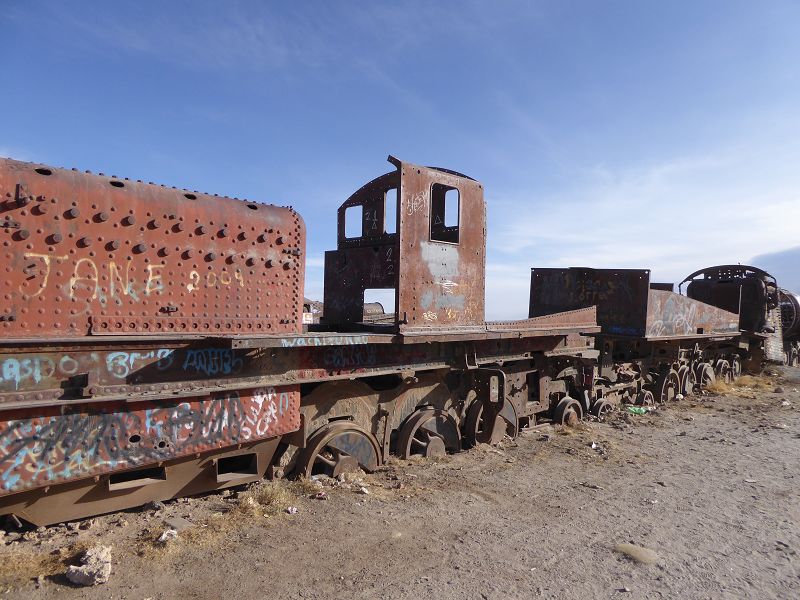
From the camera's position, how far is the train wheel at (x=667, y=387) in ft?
39.6

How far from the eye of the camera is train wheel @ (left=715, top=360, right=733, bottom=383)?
49.3ft

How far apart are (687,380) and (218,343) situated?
12.3m

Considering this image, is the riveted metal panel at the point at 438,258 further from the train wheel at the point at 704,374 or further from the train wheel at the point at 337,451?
the train wheel at the point at 704,374

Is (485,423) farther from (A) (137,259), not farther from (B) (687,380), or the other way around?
(B) (687,380)

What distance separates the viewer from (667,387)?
12.4m

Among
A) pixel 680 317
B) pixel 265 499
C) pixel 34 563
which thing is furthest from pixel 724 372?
pixel 34 563

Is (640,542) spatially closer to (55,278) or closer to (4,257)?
(55,278)

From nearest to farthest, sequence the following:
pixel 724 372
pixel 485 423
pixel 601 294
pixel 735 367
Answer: pixel 485 423 < pixel 601 294 < pixel 724 372 < pixel 735 367

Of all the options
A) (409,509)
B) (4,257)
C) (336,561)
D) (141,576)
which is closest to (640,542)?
(409,509)

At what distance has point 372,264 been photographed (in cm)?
678

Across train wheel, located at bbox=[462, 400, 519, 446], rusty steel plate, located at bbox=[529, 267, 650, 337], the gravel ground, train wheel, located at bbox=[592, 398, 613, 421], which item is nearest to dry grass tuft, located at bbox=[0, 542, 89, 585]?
the gravel ground

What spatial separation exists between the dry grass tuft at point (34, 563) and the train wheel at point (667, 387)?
1161 cm

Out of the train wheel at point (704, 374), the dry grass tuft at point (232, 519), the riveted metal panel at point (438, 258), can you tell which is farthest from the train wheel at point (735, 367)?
the dry grass tuft at point (232, 519)

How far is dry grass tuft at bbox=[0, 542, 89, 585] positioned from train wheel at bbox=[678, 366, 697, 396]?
12865 mm
